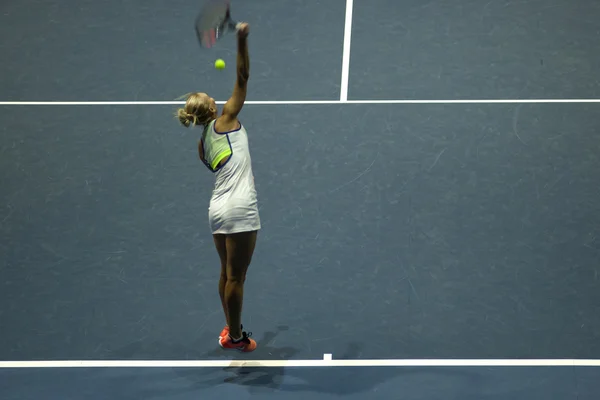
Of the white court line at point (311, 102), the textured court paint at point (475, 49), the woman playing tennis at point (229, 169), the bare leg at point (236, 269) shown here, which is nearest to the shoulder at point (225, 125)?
the woman playing tennis at point (229, 169)

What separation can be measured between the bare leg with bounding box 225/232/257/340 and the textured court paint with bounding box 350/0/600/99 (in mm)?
3400

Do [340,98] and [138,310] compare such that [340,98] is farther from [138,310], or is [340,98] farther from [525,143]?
[138,310]

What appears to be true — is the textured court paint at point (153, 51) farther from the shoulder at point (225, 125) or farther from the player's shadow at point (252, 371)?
the player's shadow at point (252, 371)

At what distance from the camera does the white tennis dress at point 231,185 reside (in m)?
7.02

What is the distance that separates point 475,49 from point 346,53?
132 cm

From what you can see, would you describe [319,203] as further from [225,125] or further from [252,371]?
[225,125]

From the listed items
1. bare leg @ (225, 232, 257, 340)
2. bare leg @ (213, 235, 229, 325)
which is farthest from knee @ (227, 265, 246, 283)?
bare leg @ (213, 235, 229, 325)

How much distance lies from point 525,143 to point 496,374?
2.87 m

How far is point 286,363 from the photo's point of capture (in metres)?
7.46

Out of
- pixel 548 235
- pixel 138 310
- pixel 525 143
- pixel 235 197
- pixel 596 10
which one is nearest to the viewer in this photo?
pixel 235 197

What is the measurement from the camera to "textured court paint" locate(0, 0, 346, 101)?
10.3 m

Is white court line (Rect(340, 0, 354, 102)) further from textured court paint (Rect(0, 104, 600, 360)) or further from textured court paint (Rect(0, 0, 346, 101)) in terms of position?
textured court paint (Rect(0, 104, 600, 360))

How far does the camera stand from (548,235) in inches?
336

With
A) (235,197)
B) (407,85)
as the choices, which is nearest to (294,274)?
(235,197)
